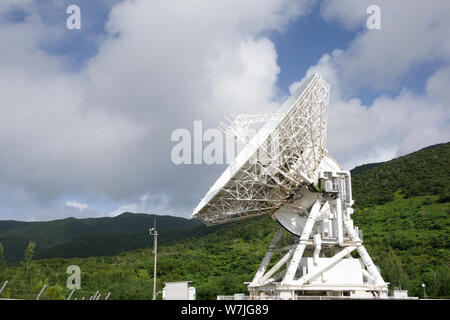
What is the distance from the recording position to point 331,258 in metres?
22.9

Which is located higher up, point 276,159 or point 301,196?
point 276,159

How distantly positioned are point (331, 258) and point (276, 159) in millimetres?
6117

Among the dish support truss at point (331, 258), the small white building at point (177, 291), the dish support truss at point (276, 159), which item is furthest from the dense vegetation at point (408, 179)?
the dish support truss at point (276, 159)

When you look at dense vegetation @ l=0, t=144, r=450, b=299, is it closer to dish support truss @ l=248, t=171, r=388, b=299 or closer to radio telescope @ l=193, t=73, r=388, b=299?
radio telescope @ l=193, t=73, r=388, b=299

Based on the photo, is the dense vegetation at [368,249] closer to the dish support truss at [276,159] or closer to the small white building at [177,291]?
the small white building at [177,291]

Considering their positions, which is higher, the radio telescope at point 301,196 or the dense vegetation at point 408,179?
the dense vegetation at point 408,179

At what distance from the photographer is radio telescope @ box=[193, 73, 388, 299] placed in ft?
71.3

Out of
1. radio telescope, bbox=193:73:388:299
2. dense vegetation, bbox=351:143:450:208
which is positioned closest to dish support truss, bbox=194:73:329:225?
radio telescope, bbox=193:73:388:299

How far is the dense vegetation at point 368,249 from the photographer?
142ft

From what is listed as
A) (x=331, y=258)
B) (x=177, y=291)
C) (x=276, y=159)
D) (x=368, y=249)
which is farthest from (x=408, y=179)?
(x=276, y=159)

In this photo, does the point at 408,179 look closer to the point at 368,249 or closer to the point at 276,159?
the point at 368,249

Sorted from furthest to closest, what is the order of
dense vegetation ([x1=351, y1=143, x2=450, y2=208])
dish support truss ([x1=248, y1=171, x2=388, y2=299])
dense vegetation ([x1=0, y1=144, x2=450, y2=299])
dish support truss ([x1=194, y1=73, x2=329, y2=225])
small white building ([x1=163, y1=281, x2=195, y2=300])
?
dense vegetation ([x1=351, y1=143, x2=450, y2=208]), dense vegetation ([x1=0, y1=144, x2=450, y2=299]), small white building ([x1=163, y1=281, x2=195, y2=300]), dish support truss ([x1=248, y1=171, x2=388, y2=299]), dish support truss ([x1=194, y1=73, x2=329, y2=225])
